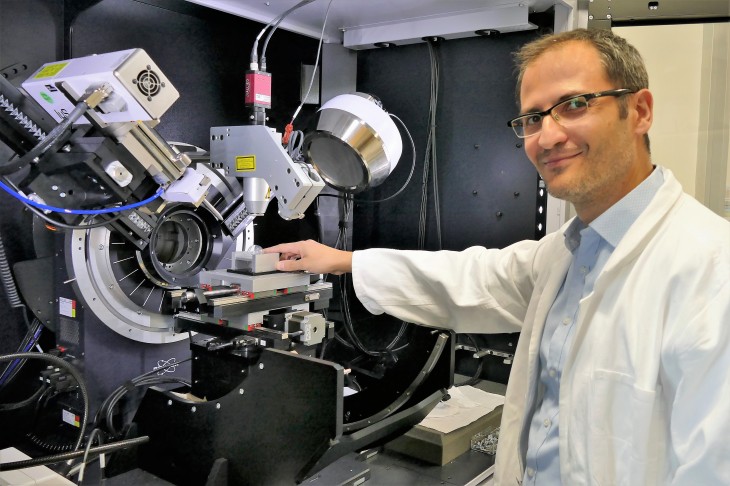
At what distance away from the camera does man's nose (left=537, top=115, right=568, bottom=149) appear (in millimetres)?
1120

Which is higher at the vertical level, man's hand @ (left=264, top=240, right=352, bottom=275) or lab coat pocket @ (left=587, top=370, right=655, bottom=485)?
man's hand @ (left=264, top=240, right=352, bottom=275)

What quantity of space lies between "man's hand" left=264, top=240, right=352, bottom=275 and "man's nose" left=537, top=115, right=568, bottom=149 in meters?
0.65

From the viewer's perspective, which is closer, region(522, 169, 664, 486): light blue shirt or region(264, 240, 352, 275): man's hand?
region(522, 169, 664, 486): light blue shirt

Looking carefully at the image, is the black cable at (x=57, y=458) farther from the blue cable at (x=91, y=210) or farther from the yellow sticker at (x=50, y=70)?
the yellow sticker at (x=50, y=70)

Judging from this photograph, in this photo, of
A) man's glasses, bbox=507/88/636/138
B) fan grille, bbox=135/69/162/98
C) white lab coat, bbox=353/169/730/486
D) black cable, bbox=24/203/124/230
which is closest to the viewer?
white lab coat, bbox=353/169/730/486

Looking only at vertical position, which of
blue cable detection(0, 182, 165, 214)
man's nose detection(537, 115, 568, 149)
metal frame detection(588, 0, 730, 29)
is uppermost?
metal frame detection(588, 0, 730, 29)

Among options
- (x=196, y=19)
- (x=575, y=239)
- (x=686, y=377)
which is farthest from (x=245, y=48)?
(x=686, y=377)

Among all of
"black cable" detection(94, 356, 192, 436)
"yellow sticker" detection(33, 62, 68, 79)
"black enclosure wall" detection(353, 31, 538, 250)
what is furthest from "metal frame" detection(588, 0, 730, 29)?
"black cable" detection(94, 356, 192, 436)

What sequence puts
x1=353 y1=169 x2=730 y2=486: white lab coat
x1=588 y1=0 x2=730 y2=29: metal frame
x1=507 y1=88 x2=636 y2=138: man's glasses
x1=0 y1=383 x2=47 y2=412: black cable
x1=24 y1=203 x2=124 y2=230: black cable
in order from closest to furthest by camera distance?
x1=353 y1=169 x2=730 y2=486: white lab coat < x1=507 y1=88 x2=636 y2=138: man's glasses < x1=24 y1=203 x2=124 y2=230: black cable < x1=0 y1=383 x2=47 y2=412: black cable < x1=588 y1=0 x2=730 y2=29: metal frame

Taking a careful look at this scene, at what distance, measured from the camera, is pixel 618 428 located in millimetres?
1000

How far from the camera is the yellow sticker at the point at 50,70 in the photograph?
139cm

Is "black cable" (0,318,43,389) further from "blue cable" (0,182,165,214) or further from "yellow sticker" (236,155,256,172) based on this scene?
"yellow sticker" (236,155,256,172)

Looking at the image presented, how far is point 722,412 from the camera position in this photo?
875mm

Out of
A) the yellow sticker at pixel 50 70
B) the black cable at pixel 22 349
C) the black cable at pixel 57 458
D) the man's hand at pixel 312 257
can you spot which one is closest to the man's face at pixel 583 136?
the man's hand at pixel 312 257
